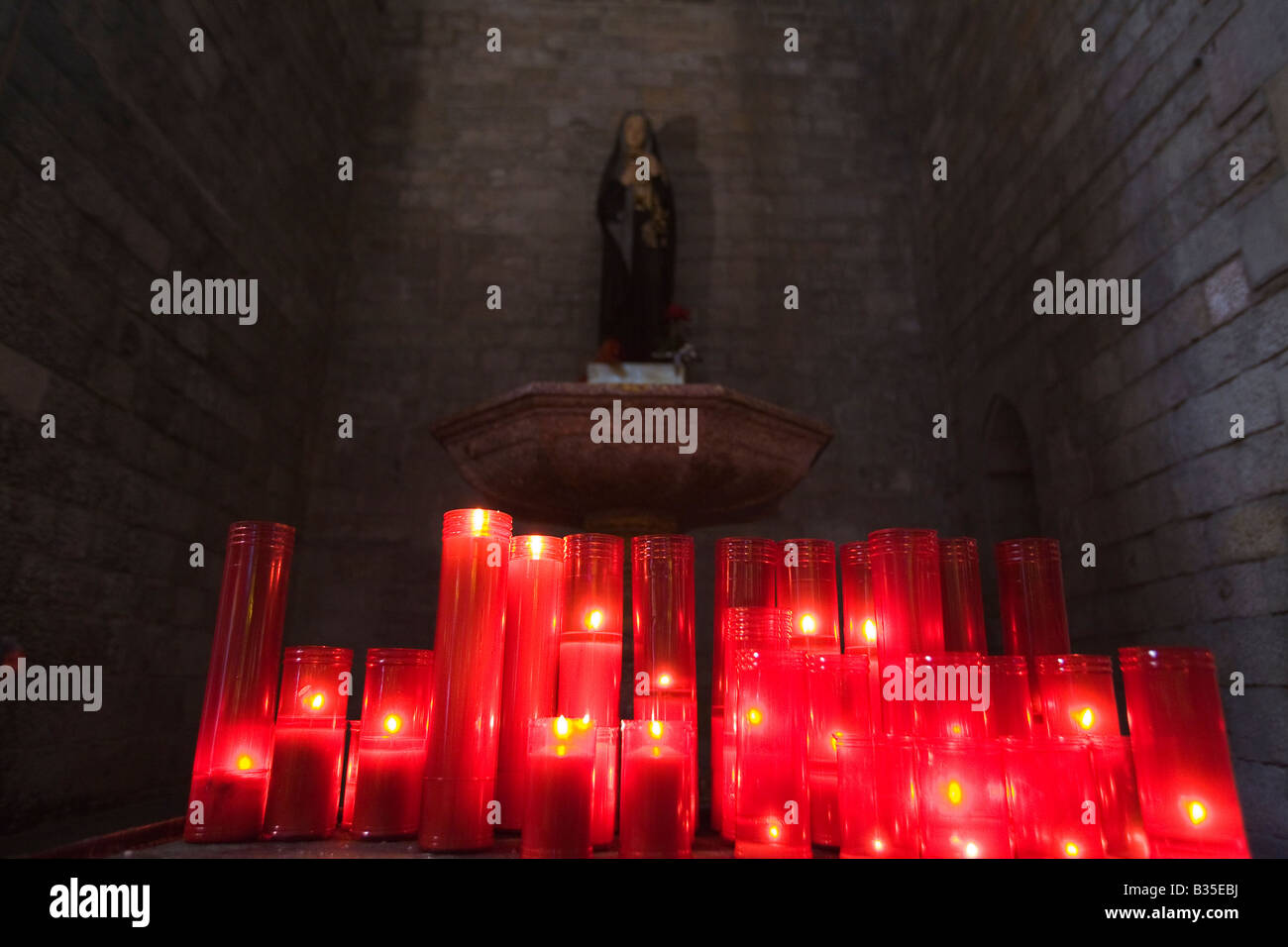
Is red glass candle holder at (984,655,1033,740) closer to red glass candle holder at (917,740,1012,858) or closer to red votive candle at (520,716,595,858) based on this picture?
red glass candle holder at (917,740,1012,858)

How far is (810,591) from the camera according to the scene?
1.43 m

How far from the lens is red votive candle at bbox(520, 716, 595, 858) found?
1.11 metres

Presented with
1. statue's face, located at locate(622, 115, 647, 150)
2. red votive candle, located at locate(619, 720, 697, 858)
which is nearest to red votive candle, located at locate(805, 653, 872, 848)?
red votive candle, located at locate(619, 720, 697, 858)

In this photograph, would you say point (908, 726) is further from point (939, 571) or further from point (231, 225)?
point (231, 225)

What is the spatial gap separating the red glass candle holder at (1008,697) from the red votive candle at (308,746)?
1037 millimetres

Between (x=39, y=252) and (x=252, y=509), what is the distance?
5.70 ft

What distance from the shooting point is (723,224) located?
543cm

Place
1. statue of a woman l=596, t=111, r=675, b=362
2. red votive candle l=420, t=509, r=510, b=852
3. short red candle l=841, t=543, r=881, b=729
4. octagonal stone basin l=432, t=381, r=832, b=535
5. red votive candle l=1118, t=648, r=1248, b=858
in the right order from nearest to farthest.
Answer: red votive candle l=1118, t=648, r=1248, b=858
red votive candle l=420, t=509, r=510, b=852
short red candle l=841, t=543, r=881, b=729
octagonal stone basin l=432, t=381, r=832, b=535
statue of a woman l=596, t=111, r=675, b=362

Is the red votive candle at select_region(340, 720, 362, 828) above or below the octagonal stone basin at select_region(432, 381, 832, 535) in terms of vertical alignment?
below

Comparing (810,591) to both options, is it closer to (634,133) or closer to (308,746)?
(308,746)

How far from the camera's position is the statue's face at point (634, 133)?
465 centimetres

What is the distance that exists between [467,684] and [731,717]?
0.44 meters
